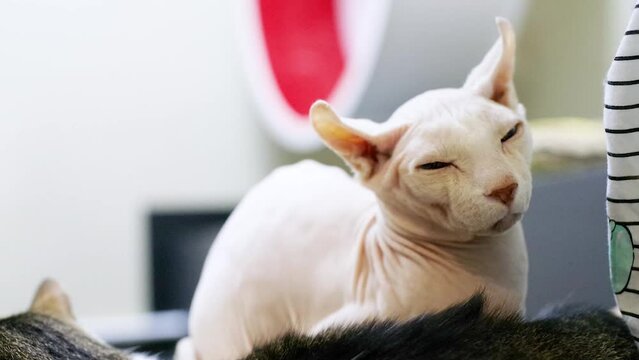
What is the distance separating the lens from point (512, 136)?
659mm

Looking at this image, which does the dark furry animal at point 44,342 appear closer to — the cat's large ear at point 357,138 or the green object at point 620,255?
the cat's large ear at point 357,138

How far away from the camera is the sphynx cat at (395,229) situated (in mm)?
637

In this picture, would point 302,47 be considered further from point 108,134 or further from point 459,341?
point 459,341

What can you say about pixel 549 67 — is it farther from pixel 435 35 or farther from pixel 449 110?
pixel 449 110

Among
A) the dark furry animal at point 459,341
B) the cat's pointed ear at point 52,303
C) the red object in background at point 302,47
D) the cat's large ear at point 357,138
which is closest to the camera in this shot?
the dark furry animal at point 459,341

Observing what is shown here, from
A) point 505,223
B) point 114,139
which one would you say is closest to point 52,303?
point 505,223

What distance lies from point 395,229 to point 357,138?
88 mm

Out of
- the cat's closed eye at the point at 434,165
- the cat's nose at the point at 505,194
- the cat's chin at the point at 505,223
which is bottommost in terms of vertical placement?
the cat's chin at the point at 505,223

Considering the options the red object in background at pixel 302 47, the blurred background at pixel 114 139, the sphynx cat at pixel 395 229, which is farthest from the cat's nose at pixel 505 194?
the blurred background at pixel 114 139

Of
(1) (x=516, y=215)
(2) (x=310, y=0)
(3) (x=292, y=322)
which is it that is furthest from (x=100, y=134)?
(1) (x=516, y=215)

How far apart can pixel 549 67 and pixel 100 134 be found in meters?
1.13

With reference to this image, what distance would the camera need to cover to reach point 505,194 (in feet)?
2.04

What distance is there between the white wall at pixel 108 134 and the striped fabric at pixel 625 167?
5.15ft

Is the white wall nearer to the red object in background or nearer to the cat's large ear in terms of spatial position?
the red object in background
